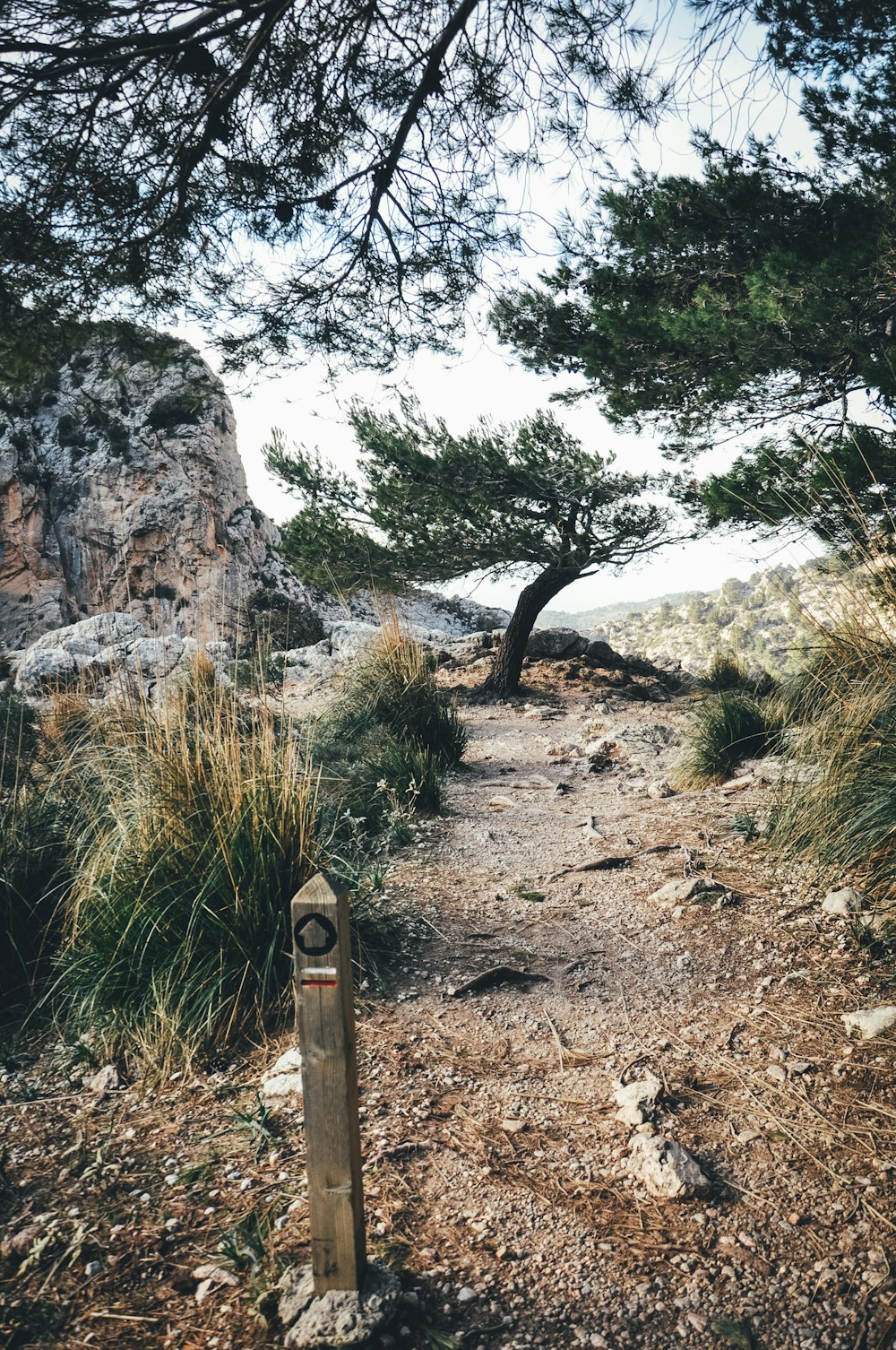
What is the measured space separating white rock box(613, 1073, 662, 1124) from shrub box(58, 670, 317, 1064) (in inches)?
41.5

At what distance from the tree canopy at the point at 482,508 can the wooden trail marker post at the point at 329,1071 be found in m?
8.37

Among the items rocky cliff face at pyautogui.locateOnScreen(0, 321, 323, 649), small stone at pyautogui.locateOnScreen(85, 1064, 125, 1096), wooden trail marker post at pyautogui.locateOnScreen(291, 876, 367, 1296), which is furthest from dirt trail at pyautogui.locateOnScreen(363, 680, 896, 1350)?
rocky cliff face at pyautogui.locateOnScreen(0, 321, 323, 649)

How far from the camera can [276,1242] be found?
1.74 meters

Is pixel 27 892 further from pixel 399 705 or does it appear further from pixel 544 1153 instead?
pixel 399 705

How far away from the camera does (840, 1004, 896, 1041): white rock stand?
2338 mm

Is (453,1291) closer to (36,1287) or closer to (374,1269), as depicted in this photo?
(374,1269)

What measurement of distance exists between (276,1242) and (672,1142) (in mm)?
914

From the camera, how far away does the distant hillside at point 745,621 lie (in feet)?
11.7

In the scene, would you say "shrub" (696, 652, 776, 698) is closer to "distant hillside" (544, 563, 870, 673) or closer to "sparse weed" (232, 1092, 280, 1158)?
"distant hillside" (544, 563, 870, 673)

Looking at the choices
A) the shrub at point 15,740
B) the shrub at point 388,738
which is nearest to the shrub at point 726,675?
the shrub at point 388,738

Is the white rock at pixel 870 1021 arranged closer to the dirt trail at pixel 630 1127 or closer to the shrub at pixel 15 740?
the dirt trail at pixel 630 1127

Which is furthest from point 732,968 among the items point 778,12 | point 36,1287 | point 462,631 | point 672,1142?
point 462,631

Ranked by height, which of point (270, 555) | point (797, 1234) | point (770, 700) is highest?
point (270, 555)

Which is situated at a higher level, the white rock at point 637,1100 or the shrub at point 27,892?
the shrub at point 27,892
